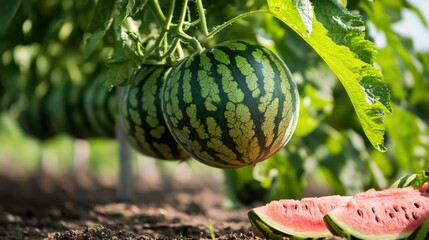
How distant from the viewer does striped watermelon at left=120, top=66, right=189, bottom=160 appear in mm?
2871

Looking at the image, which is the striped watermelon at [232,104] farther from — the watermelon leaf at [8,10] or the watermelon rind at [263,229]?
the watermelon leaf at [8,10]

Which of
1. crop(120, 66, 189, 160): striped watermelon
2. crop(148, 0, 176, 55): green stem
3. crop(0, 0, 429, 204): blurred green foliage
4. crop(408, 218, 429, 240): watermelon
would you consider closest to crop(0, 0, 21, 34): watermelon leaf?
crop(0, 0, 429, 204): blurred green foliage

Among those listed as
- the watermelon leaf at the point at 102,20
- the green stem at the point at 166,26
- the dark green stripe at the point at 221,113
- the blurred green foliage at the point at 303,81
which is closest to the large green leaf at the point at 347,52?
the dark green stripe at the point at 221,113

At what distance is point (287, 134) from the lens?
8.23ft

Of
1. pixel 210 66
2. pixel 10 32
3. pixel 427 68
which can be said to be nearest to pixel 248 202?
pixel 427 68

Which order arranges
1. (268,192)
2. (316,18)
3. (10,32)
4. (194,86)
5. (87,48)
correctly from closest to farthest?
(316,18) < (194,86) < (87,48) < (10,32) < (268,192)

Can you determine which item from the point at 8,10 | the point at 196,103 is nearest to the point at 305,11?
the point at 196,103

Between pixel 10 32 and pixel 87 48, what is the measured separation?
1.67 meters

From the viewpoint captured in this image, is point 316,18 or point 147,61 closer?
point 316,18

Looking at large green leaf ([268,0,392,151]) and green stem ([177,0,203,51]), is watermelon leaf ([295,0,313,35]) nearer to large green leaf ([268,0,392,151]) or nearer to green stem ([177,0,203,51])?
large green leaf ([268,0,392,151])

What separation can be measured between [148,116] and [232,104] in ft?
1.96

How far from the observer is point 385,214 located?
239 cm

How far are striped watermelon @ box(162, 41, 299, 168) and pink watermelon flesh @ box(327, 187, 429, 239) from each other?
345 millimetres

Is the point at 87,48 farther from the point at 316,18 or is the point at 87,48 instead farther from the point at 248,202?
the point at 248,202
